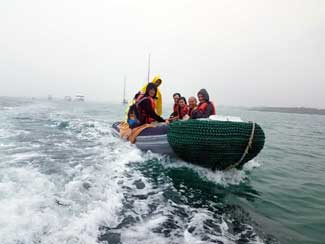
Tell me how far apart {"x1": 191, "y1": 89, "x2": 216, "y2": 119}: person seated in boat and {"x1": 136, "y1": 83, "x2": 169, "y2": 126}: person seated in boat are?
40.6 inches

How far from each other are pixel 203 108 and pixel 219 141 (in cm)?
145

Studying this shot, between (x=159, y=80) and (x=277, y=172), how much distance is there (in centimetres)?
393

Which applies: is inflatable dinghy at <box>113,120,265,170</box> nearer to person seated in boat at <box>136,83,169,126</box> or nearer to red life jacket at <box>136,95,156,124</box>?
person seated in boat at <box>136,83,169,126</box>

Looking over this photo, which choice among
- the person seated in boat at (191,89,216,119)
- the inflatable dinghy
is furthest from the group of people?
the inflatable dinghy

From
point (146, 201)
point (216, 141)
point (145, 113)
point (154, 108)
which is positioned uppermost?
point (154, 108)

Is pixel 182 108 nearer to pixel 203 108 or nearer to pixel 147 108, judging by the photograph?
pixel 147 108

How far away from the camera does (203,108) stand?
539 centimetres

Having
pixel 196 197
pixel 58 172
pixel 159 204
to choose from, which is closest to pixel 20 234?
pixel 159 204

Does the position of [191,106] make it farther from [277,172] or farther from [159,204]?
[159,204]

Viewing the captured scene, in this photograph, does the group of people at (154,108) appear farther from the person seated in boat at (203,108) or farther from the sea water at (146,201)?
the sea water at (146,201)

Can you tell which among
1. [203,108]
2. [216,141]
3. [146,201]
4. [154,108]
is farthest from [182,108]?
[146,201]

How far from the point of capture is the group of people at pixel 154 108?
5.43 meters

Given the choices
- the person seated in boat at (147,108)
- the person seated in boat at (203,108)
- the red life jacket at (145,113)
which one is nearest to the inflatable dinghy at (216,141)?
the person seated in boat at (203,108)

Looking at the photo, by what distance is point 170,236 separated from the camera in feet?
7.66
